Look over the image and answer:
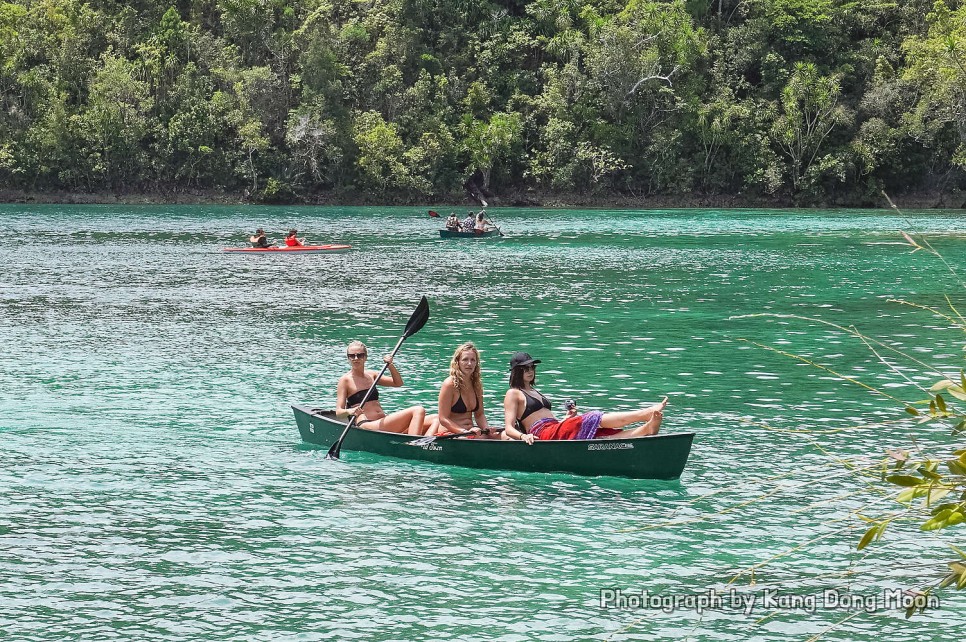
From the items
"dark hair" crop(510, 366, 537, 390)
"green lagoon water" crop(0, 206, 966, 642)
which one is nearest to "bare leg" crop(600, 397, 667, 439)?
"green lagoon water" crop(0, 206, 966, 642)

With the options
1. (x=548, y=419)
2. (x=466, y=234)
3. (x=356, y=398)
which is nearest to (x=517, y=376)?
(x=548, y=419)

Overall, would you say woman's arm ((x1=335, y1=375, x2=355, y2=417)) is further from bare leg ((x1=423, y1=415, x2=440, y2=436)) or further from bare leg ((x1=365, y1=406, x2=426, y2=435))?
bare leg ((x1=423, y1=415, x2=440, y2=436))

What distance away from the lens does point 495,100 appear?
98.6 meters

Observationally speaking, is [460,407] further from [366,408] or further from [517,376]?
[366,408]

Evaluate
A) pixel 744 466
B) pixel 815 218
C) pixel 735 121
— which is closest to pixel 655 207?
pixel 735 121

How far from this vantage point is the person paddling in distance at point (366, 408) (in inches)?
553

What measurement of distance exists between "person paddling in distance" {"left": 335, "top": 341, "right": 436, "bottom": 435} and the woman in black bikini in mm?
302

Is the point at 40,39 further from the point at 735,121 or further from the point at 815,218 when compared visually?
the point at 815,218

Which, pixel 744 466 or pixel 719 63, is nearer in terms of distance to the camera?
pixel 744 466

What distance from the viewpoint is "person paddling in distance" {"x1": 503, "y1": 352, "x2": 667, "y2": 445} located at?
12664mm

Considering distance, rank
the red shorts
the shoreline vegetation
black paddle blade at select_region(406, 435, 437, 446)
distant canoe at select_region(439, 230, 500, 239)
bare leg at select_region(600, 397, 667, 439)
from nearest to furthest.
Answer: bare leg at select_region(600, 397, 667, 439)
the red shorts
black paddle blade at select_region(406, 435, 437, 446)
distant canoe at select_region(439, 230, 500, 239)
the shoreline vegetation

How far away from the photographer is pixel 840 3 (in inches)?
3745

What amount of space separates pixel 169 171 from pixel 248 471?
281ft

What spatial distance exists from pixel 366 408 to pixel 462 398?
1515 mm
